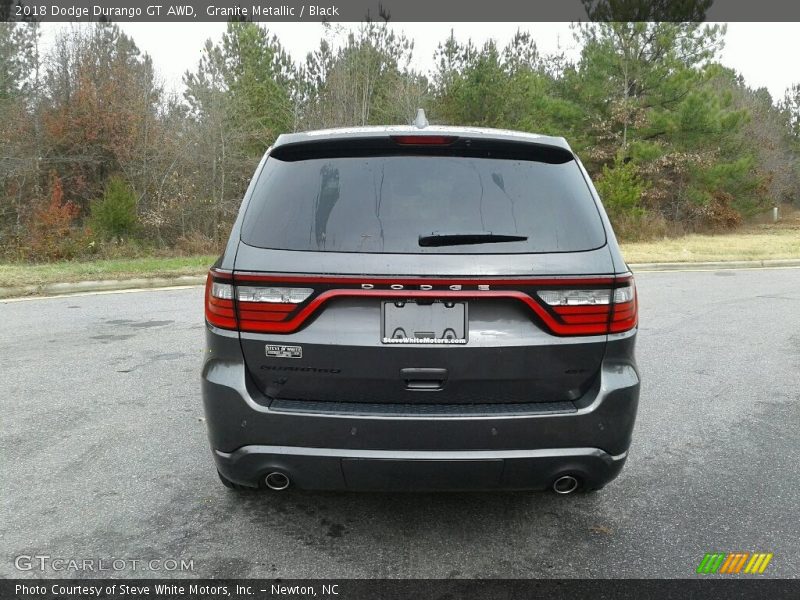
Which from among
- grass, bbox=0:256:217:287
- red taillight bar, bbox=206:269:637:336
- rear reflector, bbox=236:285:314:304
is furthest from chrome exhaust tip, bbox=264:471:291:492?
grass, bbox=0:256:217:287

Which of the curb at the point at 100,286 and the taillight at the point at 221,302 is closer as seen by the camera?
the taillight at the point at 221,302

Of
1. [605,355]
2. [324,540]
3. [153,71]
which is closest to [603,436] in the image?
[605,355]

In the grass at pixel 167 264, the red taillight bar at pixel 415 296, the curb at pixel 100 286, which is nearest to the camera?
the red taillight bar at pixel 415 296

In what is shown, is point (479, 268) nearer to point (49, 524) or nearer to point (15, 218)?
point (49, 524)

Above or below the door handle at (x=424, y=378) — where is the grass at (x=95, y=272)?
below

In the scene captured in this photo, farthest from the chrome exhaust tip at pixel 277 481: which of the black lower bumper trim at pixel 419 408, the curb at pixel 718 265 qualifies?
the curb at pixel 718 265

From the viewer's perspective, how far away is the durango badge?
7.95 ft

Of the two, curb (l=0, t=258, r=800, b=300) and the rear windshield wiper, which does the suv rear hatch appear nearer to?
the rear windshield wiper

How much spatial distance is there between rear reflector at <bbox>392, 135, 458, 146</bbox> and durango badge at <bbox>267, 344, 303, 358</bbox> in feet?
3.26

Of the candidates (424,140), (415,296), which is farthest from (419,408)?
(424,140)

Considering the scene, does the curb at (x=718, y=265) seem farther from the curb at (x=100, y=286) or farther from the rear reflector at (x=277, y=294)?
the rear reflector at (x=277, y=294)

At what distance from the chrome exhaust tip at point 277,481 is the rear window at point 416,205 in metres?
0.93

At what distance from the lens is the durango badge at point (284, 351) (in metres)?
2.42

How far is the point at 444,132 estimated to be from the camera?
2.71m
